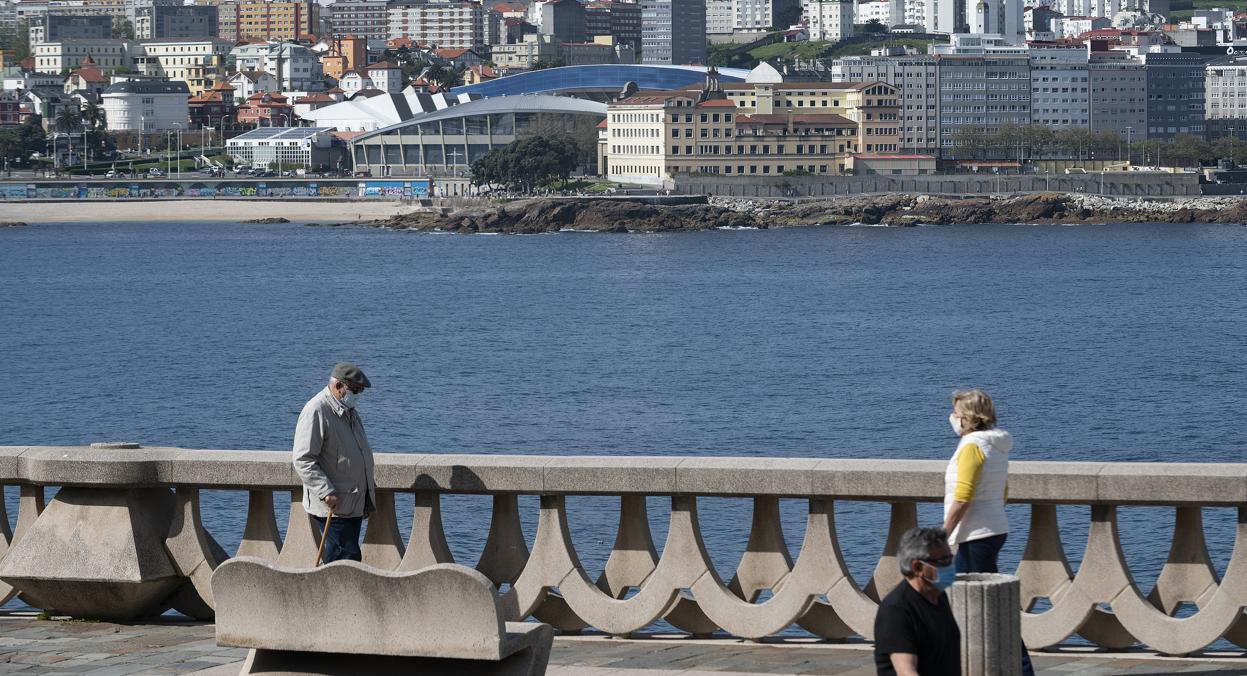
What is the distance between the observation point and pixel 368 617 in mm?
6688

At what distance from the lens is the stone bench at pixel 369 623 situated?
6.52 metres

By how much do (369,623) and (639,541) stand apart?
1.75 metres

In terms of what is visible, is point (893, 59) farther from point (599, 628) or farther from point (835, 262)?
point (599, 628)

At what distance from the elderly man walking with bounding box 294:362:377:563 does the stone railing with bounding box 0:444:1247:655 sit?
0.17m

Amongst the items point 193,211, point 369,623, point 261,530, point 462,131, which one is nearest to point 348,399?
point 261,530

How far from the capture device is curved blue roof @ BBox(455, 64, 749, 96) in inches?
7313

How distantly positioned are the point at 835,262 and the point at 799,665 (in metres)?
94.0

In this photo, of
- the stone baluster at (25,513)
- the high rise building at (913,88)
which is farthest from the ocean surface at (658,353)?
the high rise building at (913,88)

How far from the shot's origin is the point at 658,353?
5709 cm

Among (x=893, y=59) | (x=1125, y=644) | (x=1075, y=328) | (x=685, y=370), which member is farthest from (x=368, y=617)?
(x=893, y=59)

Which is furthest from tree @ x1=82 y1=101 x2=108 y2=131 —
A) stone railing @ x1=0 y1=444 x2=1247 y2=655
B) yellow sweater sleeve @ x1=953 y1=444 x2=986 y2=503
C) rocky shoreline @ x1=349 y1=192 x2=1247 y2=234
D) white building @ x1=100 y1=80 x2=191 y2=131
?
yellow sweater sleeve @ x1=953 y1=444 x2=986 y2=503

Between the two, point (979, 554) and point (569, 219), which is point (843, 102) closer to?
point (569, 219)

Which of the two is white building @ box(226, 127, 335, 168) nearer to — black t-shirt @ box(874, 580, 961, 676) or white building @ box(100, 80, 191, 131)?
white building @ box(100, 80, 191, 131)

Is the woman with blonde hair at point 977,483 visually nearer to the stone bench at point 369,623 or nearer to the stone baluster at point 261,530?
the stone bench at point 369,623
